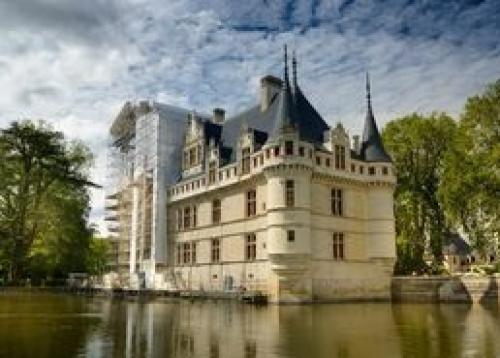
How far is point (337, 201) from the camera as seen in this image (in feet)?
117

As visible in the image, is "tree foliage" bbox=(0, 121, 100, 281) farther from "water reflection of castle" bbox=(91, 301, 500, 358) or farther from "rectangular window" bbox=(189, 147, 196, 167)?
"water reflection of castle" bbox=(91, 301, 500, 358)

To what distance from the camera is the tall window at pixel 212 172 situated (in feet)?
131

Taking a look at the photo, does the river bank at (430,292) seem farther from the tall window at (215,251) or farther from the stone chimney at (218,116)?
the stone chimney at (218,116)

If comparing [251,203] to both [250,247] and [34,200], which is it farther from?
[34,200]

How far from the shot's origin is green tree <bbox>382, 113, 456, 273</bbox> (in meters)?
41.1

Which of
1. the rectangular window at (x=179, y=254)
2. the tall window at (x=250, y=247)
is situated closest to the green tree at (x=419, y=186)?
the tall window at (x=250, y=247)

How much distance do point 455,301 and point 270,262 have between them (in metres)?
10.3

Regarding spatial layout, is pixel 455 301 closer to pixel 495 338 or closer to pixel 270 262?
pixel 270 262

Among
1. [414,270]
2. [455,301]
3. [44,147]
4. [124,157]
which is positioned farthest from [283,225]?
[124,157]

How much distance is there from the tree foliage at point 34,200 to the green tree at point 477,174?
2646 centimetres

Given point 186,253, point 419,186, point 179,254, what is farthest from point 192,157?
point 419,186

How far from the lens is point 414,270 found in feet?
135

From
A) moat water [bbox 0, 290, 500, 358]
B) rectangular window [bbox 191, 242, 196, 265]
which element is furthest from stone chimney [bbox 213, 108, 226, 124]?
moat water [bbox 0, 290, 500, 358]

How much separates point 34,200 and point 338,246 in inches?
888
